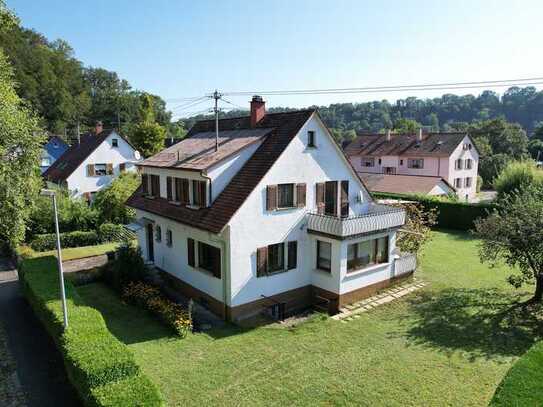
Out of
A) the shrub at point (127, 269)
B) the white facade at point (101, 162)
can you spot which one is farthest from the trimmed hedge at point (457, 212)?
the white facade at point (101, 162)

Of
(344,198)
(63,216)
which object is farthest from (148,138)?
(344,198)

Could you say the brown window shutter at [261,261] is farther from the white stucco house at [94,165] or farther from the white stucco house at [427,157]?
the white stucco house at [427,157]

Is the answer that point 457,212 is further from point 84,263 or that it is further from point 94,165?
point 94,165

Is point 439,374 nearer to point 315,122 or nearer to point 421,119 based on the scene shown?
point 315,122

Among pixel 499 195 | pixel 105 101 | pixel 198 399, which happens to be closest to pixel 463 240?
pixel 499 195

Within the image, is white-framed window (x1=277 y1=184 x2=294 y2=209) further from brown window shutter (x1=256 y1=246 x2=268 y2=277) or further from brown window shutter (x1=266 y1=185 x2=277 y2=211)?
brown window shutter (x1=256 y1=246 x2=268 y2=277)

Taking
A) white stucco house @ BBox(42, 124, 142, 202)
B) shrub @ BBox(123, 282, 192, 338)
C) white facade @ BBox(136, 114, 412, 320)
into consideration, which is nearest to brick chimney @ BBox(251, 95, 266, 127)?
white facade @ BBox(136, 114, 412, 320)
